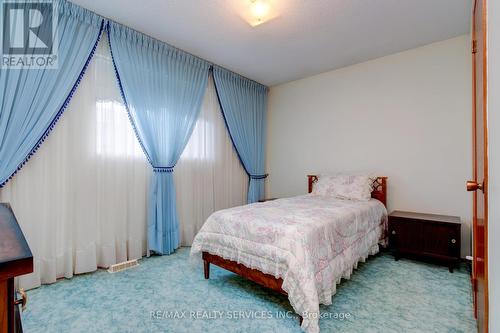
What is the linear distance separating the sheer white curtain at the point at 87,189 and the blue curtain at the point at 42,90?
0.43ft

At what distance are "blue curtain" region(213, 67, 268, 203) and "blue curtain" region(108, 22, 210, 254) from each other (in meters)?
0.65

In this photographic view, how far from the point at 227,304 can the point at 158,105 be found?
234 centimetres

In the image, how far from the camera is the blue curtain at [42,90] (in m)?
1.98

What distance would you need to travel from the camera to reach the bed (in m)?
1.63

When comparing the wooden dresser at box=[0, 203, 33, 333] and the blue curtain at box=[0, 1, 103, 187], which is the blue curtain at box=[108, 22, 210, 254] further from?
the wooden dresser at box=[0, 203, 33, 333]

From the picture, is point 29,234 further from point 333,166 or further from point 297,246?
point 333,166

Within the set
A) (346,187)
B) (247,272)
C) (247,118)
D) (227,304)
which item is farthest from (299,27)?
(227,304)

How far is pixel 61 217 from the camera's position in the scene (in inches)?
91.0

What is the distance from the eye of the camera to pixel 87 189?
A: 97.9 inches

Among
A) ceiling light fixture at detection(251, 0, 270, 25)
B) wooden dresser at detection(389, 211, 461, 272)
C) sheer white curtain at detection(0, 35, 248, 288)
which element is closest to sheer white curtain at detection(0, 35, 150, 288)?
sheer white curtain at detection(0, 35, 248, 288)

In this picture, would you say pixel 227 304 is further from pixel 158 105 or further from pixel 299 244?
pixel 158 105

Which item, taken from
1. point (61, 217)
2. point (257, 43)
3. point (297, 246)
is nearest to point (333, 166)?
point (257, 43)

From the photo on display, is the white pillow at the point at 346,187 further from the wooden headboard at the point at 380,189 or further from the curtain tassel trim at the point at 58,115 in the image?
the curtain tassel trim at the point at 58,115

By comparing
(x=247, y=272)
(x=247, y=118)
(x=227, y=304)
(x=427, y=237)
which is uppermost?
(x=247, y=118)
